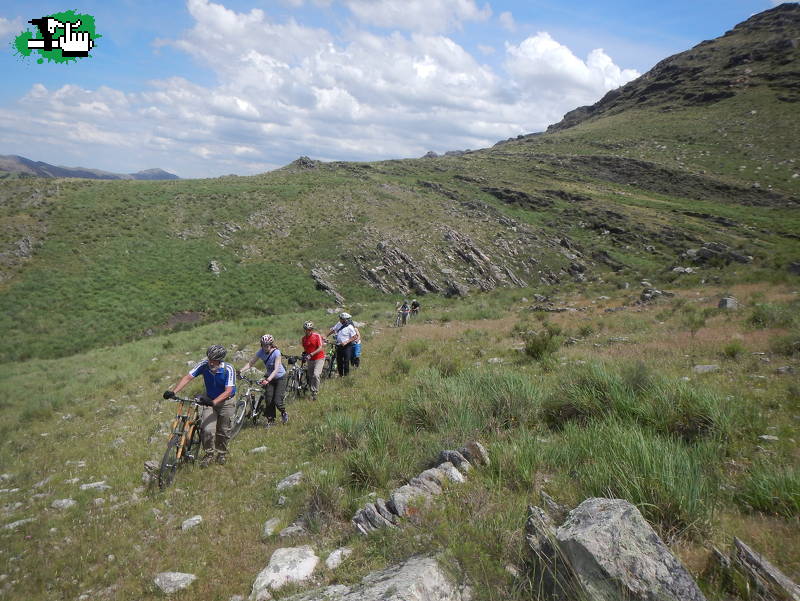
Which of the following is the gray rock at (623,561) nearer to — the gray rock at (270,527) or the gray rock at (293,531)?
the gray rock at (293,531)

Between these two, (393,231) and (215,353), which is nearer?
(215,353)

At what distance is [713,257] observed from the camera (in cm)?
3316

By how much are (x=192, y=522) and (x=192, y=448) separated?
91.8 inches

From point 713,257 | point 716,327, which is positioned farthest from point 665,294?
point 713,257

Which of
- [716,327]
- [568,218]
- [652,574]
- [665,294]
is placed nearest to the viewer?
[652,574]

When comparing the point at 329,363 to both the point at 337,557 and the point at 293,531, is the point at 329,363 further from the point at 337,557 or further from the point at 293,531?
the point at 337,557

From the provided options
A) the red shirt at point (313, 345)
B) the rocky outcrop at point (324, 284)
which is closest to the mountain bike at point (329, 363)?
the red shirt at point (313, 345)

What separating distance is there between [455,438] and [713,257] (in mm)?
37163

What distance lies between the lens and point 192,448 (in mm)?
7535

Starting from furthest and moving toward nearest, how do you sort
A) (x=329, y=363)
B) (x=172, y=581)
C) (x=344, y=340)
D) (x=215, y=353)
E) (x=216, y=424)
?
(x=329, y=363) → (x=344, y=340) → (x=216, y=424) → (x=215, y=353) → (x=172, y=581)

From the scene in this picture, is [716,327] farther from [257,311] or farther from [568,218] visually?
[568,218]

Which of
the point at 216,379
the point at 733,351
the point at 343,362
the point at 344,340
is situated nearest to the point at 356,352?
the point at 343,362

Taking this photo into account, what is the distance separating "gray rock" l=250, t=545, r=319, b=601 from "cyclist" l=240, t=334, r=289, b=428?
181 inches

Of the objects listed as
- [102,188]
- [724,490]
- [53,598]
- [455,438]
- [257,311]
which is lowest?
[257,311]
